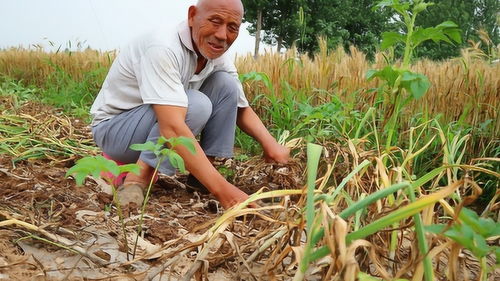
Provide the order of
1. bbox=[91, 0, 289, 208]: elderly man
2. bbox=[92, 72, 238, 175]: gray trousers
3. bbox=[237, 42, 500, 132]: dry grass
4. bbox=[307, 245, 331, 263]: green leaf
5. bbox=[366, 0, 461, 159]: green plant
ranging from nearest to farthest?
bbox=[307, 245, 331, 263]: green leaf
bbox=[366, 0, 461, 159]: green plant
bbox=[91, 0, 289, 208]: elderly man
bbox=[92, 72, 238, 175]: gray trousers
bbox=[237, 42, 500, 132]: dry grass

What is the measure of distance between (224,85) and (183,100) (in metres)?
0.43

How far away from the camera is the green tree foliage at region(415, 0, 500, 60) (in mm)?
20141

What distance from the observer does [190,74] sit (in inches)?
75.3

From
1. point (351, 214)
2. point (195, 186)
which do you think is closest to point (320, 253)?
point (351, 214)

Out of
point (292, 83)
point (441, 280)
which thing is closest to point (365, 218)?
point (441, 280)

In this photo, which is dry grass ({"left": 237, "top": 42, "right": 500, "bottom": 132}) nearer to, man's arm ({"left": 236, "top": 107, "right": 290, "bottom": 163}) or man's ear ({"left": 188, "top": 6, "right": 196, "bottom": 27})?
man's arm ({"left": 236, "top": 107, "right": 290, "bottom": 163})

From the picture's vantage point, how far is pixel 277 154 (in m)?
1.93

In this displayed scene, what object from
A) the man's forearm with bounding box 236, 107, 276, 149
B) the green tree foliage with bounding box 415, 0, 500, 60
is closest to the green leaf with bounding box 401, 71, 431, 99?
the man's forearm with bounding box 236, 107, 276, 149

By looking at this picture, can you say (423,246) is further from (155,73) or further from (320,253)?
(155,73)

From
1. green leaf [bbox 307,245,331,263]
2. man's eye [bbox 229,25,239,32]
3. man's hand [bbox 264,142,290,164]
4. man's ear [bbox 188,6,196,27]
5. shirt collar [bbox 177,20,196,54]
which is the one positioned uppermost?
man's ear [bbox 188,6,196,27]

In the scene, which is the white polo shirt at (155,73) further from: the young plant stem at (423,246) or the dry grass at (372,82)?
the young plant stem at (423,246)

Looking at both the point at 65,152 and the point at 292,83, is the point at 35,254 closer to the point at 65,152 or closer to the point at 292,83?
the point at 65,152

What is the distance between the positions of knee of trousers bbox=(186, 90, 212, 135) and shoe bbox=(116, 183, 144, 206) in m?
0.29

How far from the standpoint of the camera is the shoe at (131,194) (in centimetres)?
168
